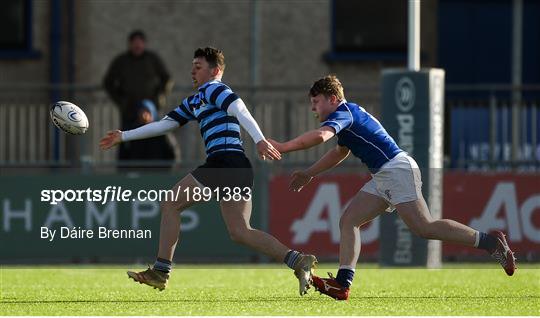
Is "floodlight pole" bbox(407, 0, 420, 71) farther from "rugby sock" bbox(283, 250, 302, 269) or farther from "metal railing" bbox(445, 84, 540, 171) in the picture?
"rugby sock" bbox(283, 250, 302, 269)

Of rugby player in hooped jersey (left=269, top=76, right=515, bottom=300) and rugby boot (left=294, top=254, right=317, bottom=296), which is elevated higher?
rugby player in hooped jersey (left=269, top=76, right=515, bottom=300)

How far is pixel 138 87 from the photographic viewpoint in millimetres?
19125

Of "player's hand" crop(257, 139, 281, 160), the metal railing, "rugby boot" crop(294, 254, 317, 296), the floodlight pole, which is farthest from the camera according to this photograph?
the metal railing

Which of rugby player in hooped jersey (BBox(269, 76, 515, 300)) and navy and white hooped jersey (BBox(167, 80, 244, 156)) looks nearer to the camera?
rugby player in hooped jersey (BBox(269, 76, 515, 300))

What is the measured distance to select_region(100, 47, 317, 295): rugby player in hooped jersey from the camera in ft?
38.8

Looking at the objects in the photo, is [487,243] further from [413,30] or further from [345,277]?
[413,30]

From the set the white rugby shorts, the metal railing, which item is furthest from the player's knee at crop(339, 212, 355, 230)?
the metal railing

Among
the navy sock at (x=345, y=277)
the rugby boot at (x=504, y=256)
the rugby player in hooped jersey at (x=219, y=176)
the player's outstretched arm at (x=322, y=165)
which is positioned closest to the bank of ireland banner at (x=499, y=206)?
the rugby boot at (x=504, y=256)

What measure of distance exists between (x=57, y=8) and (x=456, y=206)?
6.58 metres

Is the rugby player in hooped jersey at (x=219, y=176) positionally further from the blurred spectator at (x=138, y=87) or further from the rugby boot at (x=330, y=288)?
the blurred spectator at (x=138, y=87)

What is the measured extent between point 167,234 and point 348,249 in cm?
134

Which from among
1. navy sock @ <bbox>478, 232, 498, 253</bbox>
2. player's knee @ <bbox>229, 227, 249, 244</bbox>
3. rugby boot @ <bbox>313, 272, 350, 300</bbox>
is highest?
player's knee @ <bbox>229, 227, 249, 244</bbox>

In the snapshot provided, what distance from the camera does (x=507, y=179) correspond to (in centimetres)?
1816

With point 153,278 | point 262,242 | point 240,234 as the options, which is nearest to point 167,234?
point 153,278
